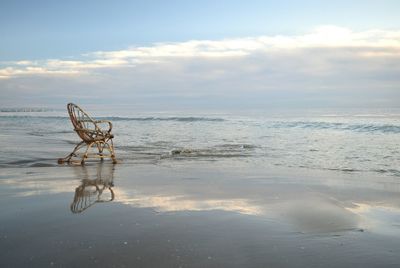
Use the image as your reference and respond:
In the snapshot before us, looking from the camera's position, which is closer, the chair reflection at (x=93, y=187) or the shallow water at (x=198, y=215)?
the shallow water at (x=198, y=215)

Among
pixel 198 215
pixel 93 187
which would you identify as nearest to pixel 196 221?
pixel 198 215

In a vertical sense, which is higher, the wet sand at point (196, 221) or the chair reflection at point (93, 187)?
the wet sand at point (196, 221)

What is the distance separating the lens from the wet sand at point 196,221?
10.1ft

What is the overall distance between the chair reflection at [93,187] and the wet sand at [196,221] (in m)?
0.01

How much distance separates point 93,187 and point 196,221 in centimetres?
254

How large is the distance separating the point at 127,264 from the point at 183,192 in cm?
288

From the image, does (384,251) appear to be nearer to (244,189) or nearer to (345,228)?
(345,228)

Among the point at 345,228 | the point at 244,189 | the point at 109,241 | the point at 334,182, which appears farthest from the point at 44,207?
the point at 334,182

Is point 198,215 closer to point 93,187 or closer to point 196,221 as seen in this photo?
point 196,221

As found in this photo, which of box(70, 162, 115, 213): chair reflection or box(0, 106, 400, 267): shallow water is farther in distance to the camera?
box(70, 162, 115, 213): chair reflection

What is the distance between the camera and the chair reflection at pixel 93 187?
16.1 feet

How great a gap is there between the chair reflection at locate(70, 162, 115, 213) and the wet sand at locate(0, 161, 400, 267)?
1cm

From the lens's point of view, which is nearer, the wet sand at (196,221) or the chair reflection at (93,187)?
the wet sand at (196,221)

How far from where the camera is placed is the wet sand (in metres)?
3.08
